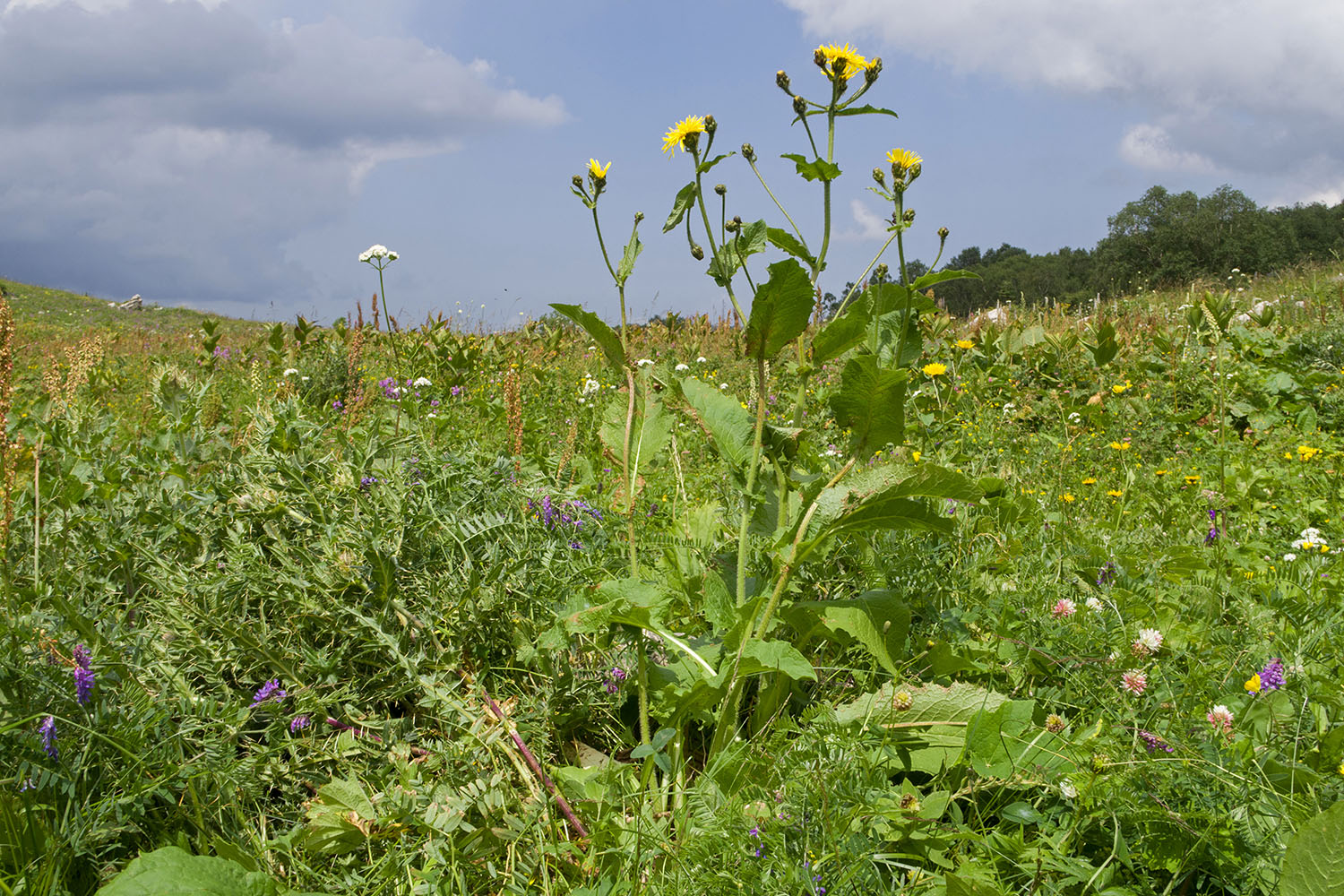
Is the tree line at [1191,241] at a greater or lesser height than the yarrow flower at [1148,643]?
greater

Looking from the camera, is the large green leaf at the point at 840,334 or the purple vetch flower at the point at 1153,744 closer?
the purple vetch flower at the point at 1153,744

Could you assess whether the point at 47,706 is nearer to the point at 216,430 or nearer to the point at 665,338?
the point at 216,430

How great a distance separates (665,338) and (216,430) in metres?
9.55

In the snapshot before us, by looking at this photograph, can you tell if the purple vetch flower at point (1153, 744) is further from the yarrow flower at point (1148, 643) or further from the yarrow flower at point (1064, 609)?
the yarrow flower at point (1064, 609)

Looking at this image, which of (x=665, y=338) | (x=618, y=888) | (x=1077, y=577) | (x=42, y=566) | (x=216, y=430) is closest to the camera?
(x=618, y=888)

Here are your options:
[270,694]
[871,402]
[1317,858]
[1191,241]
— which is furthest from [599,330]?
[1191,241]

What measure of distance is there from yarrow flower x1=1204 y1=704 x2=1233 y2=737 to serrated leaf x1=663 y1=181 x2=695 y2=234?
1.46 m

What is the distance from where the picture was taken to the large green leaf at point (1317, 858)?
3.59ft

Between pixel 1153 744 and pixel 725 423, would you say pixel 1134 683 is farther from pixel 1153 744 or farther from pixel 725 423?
pixel 725 423

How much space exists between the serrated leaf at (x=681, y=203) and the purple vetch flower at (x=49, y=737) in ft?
5.00

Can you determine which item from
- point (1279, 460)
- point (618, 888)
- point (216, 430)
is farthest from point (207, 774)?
point (1279, 460)

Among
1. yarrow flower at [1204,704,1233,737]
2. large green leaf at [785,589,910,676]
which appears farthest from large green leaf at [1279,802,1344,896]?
large green leaf at [785,589,910,676]

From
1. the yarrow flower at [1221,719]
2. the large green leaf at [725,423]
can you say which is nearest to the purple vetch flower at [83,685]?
the large green leaf at [725,423]

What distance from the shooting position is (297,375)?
6297mm
